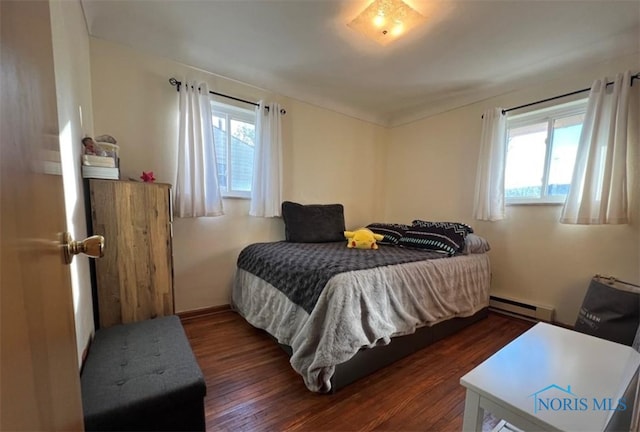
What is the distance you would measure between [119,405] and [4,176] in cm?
88

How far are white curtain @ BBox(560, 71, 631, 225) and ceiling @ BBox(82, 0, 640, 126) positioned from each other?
0.36m

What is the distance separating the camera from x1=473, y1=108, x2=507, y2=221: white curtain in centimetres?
270

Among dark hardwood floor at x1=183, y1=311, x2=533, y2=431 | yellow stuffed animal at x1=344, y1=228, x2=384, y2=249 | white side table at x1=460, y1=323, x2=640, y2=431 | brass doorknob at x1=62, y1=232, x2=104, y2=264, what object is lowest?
dark hardwood floor at x1=183, y1=311, x2=533, y2=431

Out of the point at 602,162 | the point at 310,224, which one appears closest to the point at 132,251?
the point at 310,224

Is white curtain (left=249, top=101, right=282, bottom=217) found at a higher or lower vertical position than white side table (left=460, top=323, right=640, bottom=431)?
higher

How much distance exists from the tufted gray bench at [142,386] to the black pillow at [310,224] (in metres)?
1.68

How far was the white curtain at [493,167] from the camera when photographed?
270cm

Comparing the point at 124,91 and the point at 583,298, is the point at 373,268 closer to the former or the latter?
the point at 583,298

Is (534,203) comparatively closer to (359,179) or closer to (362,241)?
(362,241)

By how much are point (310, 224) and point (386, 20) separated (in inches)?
75.2

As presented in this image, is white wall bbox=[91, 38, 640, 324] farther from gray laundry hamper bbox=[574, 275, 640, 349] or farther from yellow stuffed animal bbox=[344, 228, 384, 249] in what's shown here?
yellow stuffed animal bbox=[344, 228, 384, 249]

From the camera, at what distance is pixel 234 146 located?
273cm

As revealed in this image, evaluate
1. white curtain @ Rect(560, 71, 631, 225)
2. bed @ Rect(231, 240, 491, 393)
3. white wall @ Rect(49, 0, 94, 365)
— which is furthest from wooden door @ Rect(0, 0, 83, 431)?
white curtain @ Rect(560, 71, 631, 225)

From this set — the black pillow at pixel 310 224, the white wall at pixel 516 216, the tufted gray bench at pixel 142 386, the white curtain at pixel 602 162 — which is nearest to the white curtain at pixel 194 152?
the black pillow at pixel 310 224
